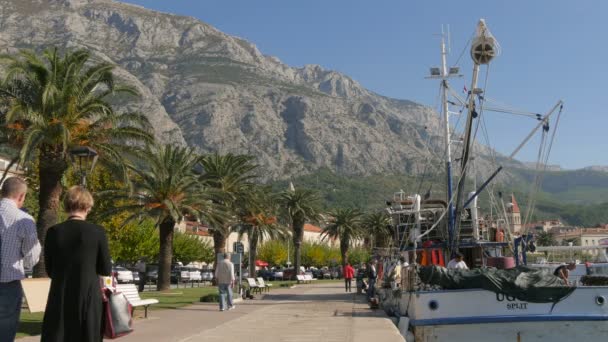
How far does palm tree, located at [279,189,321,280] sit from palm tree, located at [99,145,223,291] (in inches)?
930

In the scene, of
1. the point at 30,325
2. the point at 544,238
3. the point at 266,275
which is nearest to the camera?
the point at 30,325

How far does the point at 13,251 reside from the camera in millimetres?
5543

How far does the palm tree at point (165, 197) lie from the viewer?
31922 mm

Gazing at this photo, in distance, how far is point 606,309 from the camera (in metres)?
14.3

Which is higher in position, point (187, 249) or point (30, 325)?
point (187, 249)

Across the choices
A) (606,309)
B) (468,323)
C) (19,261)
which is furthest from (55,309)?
(606,309)

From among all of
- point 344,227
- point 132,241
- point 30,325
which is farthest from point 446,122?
point 344,227

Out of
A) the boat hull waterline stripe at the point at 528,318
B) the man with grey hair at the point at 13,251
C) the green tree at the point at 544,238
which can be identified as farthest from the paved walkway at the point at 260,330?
the green tree at the point at 544,238

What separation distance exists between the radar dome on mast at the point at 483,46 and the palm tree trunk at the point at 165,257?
18299 mm

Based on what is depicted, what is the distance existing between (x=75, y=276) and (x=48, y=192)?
52.0ft

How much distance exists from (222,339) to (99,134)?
12136 mm

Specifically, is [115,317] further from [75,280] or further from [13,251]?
[13,251]

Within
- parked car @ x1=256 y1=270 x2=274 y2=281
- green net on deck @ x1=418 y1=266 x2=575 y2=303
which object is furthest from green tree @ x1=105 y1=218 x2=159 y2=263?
green net on deck @ x1=418 y1=266 x2=575 y2=303

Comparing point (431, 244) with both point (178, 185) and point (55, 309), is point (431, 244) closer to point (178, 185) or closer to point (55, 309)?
point (178, 185)
